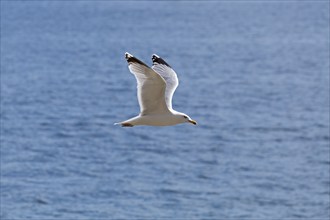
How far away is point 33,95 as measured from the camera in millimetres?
88938

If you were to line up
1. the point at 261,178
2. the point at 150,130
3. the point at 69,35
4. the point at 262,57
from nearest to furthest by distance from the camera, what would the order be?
1. the point at 261,178
2. the point at 150,130
3. the point at 262,57
4. the point at 69,35

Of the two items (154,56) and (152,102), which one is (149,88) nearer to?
(152,102)

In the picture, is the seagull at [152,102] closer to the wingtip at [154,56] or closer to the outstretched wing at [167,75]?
the outstretched wing at [167,75]

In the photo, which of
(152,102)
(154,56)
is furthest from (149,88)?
(154,56)

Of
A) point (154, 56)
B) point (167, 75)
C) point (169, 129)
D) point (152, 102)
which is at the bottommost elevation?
point (169, 129)

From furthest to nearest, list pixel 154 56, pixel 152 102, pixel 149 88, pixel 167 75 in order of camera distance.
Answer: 1. pixel 167 75
2. pixel 154 56
3. pixel 152 102
4. pixel 149 88

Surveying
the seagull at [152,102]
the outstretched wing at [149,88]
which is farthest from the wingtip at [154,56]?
the outstretched wing at [149,88]

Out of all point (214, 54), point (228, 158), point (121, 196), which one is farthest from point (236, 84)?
point (121, 196)

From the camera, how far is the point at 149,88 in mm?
17594

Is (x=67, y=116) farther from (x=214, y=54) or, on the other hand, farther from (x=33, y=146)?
(x=214, y=54)

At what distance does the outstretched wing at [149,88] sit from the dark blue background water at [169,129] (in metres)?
38.7

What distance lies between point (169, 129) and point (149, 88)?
59.5 m

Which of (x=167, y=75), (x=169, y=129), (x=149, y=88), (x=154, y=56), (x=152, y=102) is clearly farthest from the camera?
(x=169, y=129)

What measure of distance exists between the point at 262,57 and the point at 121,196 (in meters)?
60.6
